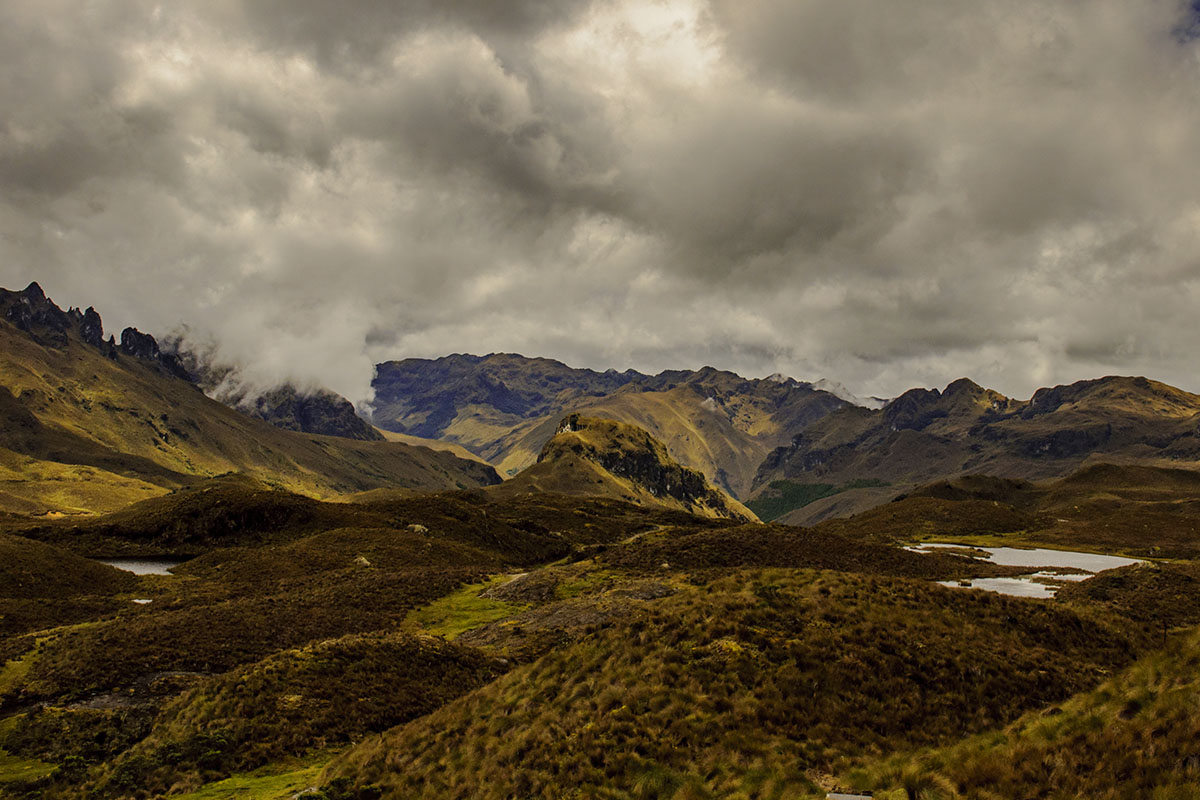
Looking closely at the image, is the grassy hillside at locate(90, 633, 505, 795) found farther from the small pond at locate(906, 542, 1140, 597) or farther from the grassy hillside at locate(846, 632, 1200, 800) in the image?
the small pond at locate(906, 542, 1140, 597)

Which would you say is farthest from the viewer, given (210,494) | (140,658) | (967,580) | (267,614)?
(210,494)

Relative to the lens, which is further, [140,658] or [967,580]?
[967,580]

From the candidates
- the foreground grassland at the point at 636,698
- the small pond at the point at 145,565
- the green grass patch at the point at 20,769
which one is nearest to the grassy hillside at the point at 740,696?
the foreground grassland at the point at 636,698

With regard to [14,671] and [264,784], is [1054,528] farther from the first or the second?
[14,671]

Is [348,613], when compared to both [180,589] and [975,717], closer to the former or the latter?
[180,589]

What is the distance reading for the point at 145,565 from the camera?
283ft

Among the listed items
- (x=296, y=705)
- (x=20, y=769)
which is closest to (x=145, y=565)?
(x=20, y=769)

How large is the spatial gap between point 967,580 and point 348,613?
2523 inches

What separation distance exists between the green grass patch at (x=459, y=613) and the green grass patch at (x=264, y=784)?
24.5 m

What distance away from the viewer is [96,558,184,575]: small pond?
82.2 m

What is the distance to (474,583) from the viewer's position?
7256 cm

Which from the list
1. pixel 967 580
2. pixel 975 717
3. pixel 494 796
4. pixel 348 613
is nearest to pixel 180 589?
pixel 348 613

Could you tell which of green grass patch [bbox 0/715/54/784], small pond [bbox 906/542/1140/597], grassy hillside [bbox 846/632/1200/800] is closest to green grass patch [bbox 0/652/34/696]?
green grass patch [bbox 0/715/54/784]

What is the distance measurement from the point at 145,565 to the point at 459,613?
58465mm
